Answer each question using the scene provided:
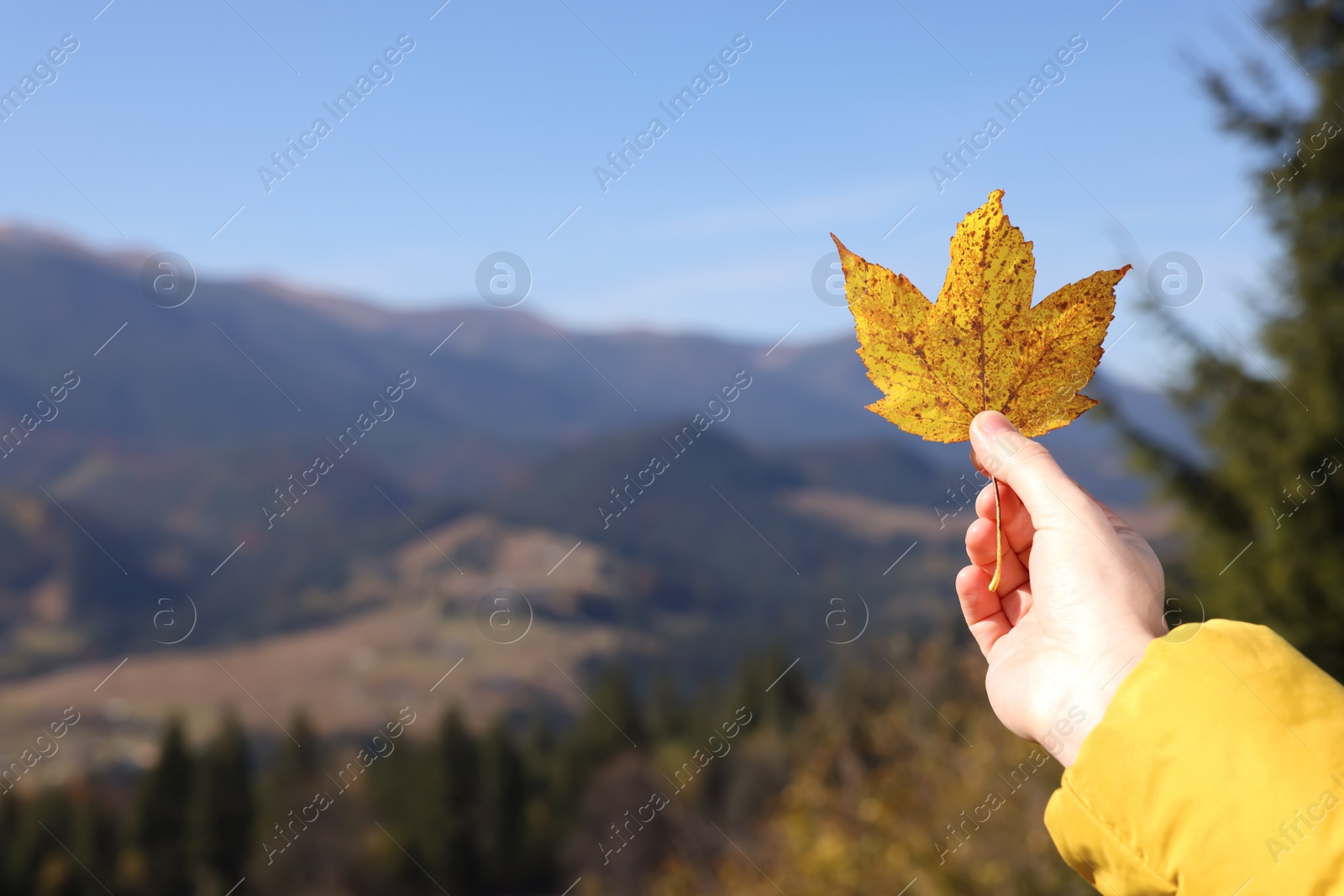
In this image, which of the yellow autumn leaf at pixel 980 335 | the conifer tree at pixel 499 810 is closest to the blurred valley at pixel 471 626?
the conifer tree at pixel 499 810

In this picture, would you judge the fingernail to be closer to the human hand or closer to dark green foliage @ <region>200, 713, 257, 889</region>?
the human hand

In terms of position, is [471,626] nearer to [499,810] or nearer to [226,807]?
[226,807]

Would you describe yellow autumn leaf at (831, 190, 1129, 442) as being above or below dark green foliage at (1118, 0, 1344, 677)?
above

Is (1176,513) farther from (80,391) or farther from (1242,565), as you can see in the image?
(80,391)

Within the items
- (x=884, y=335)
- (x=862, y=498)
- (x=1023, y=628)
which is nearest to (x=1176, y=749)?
(x=1023, y=628)

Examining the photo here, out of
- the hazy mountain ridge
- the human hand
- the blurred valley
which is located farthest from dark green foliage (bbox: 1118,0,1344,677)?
the hazy mountain ridge

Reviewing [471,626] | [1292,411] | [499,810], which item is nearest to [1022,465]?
[1292,411]

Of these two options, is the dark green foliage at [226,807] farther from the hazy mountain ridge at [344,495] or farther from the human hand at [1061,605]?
the hazy mountain ridge at [344,495]

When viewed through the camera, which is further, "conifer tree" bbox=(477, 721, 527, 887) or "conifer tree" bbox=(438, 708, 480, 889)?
"conifer tree" bbox=(477, 721, 527, 887)
